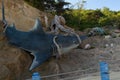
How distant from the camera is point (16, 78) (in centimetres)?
1122

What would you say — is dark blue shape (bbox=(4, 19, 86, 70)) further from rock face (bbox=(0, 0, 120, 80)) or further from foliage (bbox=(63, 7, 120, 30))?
foliage (bbox=(63, 7, 120, 30))

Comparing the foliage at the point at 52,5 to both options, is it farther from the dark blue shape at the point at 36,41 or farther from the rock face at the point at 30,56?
the dark blue shape at the point at 36,41

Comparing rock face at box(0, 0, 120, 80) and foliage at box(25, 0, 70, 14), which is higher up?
foliage at box(25, 0, 70, 14)

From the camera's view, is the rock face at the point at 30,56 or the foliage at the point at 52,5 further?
the foliage at the point at 52,5

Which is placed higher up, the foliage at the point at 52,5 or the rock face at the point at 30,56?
the foliage at the point at 52,5

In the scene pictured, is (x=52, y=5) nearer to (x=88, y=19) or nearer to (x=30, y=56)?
(x=88, y=19)

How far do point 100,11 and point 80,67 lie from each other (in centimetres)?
1417

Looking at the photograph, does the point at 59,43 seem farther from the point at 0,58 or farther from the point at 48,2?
the point at 48,2

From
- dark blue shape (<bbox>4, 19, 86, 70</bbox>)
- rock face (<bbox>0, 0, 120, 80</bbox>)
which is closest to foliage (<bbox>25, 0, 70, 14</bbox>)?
rock face (<bbox>0, 0, 120, 80</bbox>)

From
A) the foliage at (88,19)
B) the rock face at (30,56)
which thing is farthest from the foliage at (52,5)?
the rock face at (30,56)

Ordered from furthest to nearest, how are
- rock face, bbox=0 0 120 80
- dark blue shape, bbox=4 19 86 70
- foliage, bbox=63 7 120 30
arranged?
1. foliage, bbox=63 7 120 30
2. dark blue shape, bbox=4 19 86 70
3. rock face, bbox=0 0 120 80

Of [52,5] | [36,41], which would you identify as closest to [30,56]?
[36,41]

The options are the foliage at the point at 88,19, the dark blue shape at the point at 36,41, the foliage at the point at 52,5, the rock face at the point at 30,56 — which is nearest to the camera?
the rock face at the point at 30,56

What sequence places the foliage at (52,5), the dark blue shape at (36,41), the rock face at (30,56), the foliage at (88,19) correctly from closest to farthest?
the rock face at (30,56)
the dark blue shape at (36,41)
the foliage at (52,5)
the foliage at (88,19)
